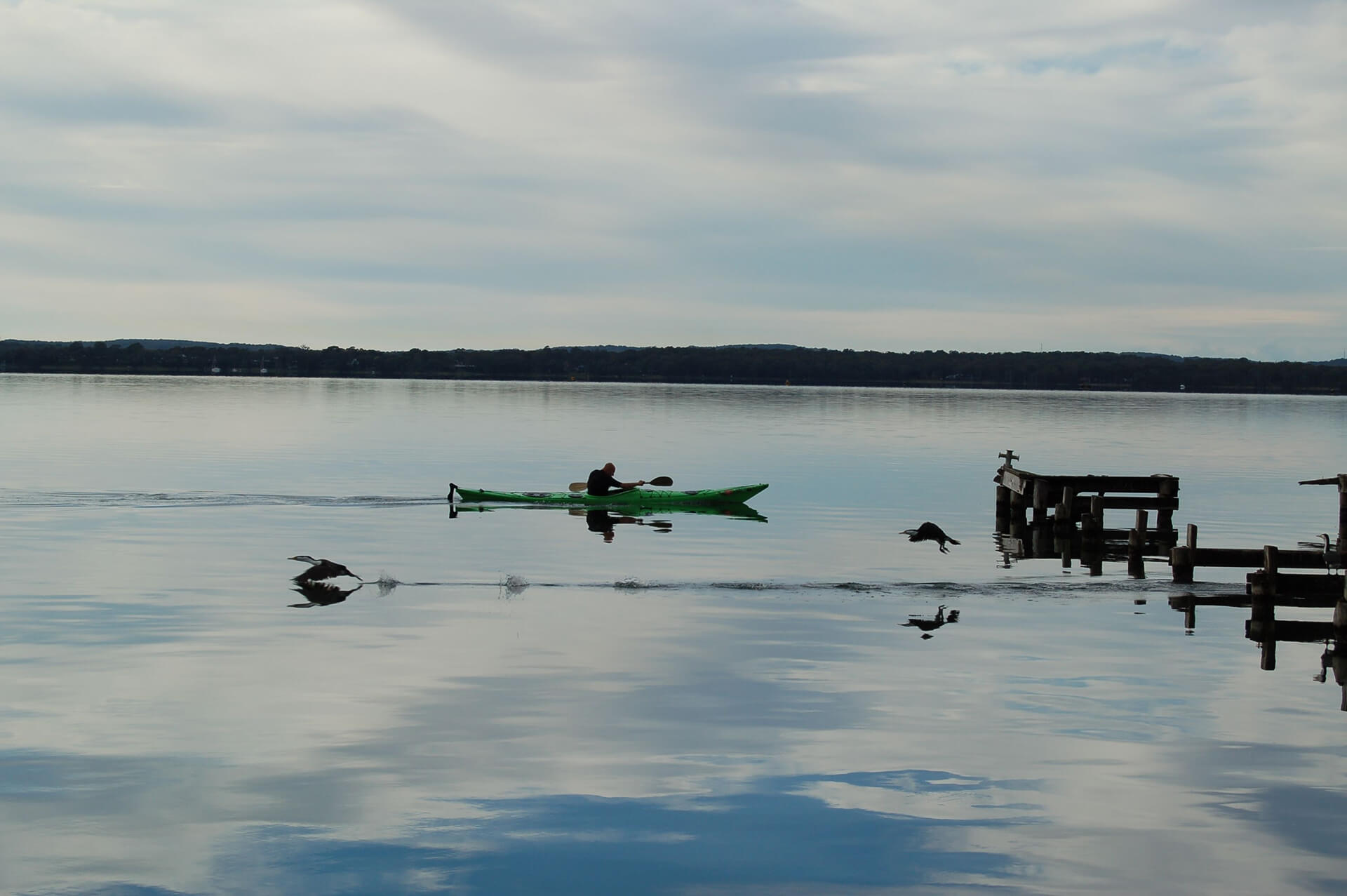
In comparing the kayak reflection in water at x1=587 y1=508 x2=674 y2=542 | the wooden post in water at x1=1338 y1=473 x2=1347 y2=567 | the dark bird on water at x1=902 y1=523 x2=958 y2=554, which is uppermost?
the wooden post in water at x1=1338 y1=473 x2=1347 y2=567

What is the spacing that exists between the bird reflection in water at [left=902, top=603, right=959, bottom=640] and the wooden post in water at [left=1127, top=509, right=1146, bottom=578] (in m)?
8.51

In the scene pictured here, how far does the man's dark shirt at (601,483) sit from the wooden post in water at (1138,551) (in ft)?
52.9

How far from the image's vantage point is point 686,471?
67.2m

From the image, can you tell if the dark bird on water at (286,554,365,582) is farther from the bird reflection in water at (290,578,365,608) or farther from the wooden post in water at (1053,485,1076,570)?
the wooden post in water at (1053,485,1076,570)

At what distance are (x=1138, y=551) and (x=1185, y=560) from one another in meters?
6.08

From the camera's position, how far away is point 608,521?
141 feet

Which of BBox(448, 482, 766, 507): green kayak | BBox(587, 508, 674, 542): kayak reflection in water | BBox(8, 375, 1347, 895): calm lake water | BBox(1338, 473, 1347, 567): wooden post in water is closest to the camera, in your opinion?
BBox(8, 375, 1347, 895): calm lake water

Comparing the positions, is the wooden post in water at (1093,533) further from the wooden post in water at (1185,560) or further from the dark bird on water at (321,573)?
the dark bird on water at (321,573)

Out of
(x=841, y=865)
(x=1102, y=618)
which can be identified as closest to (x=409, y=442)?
(x=1102, y=618)

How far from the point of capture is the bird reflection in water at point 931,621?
74.5ft

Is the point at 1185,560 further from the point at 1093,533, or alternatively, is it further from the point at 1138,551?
the point at 1093,533

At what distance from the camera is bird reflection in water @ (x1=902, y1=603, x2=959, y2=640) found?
2272 cm

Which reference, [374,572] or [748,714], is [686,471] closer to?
[374,572]

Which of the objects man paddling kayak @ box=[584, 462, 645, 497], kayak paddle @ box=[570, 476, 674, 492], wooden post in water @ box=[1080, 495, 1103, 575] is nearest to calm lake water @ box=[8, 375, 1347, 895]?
wooden post in water @ box=[1080, 495, 1103, 575]
